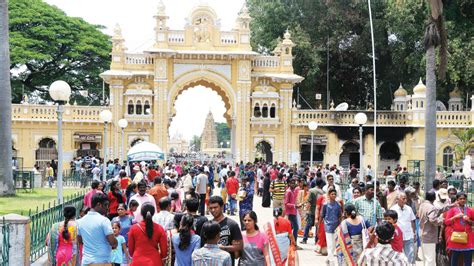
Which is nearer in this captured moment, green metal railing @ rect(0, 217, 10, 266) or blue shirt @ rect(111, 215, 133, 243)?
green metal railing @ rect(0, 217, 10, 266)

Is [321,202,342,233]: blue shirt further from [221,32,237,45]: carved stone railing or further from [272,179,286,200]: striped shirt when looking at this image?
[221,32,237,45]: carved stone railing

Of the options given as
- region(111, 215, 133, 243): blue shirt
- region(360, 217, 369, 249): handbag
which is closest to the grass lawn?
region(111, 215, 133, 243): blue shirt

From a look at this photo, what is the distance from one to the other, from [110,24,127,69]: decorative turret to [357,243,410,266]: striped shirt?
3398 cm

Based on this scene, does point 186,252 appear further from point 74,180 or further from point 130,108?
point 130,108

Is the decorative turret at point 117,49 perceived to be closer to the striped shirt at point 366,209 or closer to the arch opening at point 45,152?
the arch opening at point 45,152

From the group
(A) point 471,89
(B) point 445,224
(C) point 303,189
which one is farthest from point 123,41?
(B) point 445,224

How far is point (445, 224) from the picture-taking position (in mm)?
11539

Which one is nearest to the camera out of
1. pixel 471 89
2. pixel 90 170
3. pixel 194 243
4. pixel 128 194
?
pixel 194 243

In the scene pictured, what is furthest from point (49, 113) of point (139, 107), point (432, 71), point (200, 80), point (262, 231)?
point (262, 231)

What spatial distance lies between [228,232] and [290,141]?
3301cm

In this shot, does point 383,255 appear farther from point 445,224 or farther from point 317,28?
point 317,28

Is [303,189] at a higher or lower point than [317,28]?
lower

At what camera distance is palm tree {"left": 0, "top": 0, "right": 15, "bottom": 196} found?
2034 cm

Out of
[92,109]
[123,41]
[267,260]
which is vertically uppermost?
[123,41]
